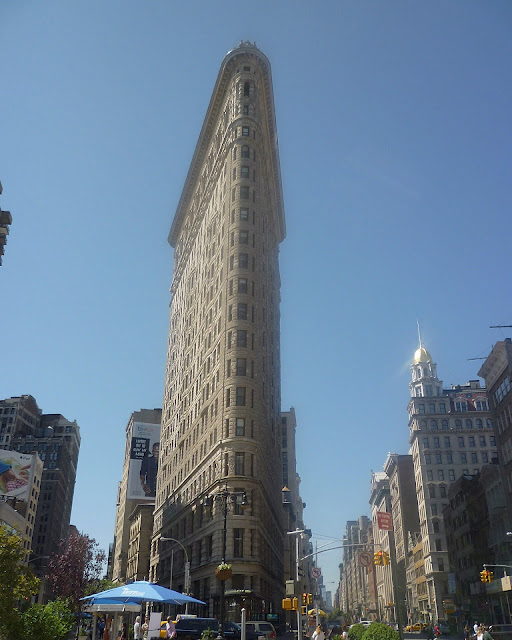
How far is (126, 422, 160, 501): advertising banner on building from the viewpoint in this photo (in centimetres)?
14312

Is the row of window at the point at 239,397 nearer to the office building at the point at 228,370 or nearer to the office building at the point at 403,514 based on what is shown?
the office building at the point at 228,370

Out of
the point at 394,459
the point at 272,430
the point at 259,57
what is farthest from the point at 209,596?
the point at 394,459

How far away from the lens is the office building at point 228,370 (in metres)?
60.0

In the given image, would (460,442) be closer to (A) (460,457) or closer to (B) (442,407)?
(A) (460,457)

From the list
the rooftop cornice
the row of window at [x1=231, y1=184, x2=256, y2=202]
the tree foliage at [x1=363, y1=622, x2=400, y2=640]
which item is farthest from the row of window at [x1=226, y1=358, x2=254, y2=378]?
the rooftop cornice

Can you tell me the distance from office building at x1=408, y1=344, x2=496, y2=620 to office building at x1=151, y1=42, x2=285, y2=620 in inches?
1598

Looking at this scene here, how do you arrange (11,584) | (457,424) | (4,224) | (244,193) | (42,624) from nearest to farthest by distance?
(42,624)
(11,584)
(4,224)
(244,193)
(457,424)

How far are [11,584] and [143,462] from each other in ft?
425

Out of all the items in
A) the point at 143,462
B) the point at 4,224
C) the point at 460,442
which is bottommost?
the point at 4,224

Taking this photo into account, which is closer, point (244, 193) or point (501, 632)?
point (501, 632)

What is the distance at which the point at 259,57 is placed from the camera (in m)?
93.9

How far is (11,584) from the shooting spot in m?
21.6

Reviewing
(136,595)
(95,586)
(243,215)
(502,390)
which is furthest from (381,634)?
(95,586)

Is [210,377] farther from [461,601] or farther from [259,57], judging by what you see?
[461,601]
